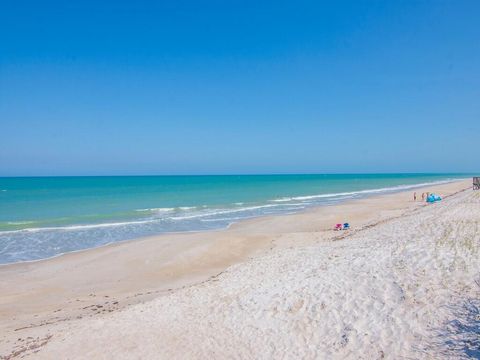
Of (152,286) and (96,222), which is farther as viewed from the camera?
(96,222)

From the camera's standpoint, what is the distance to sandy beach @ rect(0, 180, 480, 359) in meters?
6.44

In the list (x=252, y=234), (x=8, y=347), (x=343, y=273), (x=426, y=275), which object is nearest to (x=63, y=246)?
(x=252, y=234)

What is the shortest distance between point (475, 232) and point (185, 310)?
930 centimetres

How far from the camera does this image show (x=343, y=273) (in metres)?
9.26

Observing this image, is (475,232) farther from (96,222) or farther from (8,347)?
(96,222)

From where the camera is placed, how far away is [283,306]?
814 cm

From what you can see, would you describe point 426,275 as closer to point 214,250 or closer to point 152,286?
point 152,286

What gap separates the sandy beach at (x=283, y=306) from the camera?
6441mm

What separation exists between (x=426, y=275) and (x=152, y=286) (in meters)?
9.06

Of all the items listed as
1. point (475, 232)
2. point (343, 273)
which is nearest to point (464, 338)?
point (343, 273)

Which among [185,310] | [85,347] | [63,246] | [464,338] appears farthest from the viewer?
[63,246]

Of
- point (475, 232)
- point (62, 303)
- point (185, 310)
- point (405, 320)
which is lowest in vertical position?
point (62, 303)

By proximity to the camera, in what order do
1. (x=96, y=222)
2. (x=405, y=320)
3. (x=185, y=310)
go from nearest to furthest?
1. (x=405, y=320)
2. (x=185, y=310)
3. (x=96, y=222)

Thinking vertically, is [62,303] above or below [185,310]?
below
